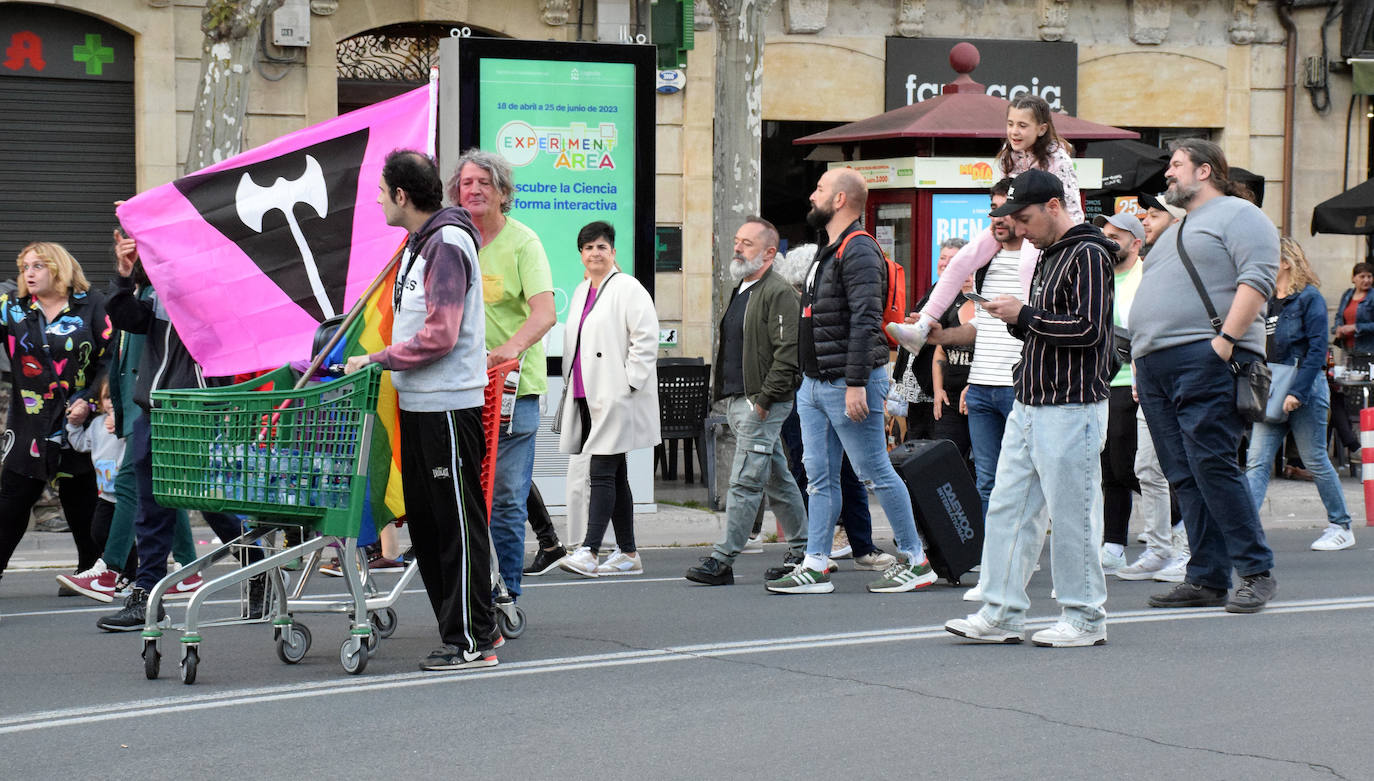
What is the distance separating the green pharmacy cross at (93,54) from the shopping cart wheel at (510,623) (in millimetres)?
10107

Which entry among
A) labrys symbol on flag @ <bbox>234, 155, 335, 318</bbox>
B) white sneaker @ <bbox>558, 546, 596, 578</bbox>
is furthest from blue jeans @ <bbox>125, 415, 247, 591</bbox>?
white sneaker @ <bbox>558, 546, 596, 578</bbox>

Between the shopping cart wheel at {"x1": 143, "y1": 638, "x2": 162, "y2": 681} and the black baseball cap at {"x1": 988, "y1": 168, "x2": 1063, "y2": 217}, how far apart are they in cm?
359

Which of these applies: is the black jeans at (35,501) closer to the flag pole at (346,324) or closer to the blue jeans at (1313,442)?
the flag pole at (346,324)

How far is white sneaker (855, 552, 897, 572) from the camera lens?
9.62 m

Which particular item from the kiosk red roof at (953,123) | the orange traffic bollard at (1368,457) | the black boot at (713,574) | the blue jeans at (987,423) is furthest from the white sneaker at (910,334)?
the kiosk red roof at (953,123)

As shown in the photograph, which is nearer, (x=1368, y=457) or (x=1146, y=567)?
(x=1146, y=567)

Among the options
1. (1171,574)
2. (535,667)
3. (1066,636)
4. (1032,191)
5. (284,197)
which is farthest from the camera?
(1171,574)

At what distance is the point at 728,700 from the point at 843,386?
2.73m

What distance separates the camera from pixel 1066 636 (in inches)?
273

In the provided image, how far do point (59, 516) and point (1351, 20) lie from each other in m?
14.3

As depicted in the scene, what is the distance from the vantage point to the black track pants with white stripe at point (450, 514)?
251 inches

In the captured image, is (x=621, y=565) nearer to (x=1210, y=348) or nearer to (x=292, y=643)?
(x=292, y=643)

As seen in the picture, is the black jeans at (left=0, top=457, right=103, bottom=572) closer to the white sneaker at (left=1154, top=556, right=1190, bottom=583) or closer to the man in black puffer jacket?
the man in black puffer jacket

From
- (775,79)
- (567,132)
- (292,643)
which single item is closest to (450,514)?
(292,643)
